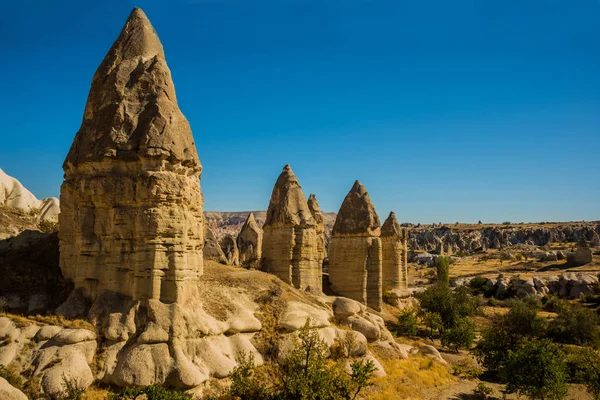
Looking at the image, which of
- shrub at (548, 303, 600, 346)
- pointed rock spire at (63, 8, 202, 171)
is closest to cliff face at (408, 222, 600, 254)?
shrub at (548, 303, 600, 346)

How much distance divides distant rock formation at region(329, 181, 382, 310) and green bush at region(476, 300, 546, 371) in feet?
22.4

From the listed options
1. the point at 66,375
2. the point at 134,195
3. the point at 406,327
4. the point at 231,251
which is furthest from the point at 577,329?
the point at 66,375

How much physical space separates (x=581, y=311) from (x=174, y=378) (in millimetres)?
31248

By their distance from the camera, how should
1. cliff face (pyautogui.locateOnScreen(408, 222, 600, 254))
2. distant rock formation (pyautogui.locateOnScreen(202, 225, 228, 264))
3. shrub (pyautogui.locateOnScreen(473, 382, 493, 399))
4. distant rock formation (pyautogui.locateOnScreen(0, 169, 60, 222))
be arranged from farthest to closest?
cliff face (pyautogui.locateOnScreen(408, 222, 600, 254)) < distant rock formation (pyautogui.locateOnScreen(0, 169, 60, 222)) < distant rock formation (pyautogui.locateOnScreen(202, 225, 228, 264)) < shrub (pyautogui.locateOnScreen(473, 382, 493, 399))

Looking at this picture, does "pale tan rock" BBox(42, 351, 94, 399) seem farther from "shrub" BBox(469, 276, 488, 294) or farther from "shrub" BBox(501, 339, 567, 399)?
"shrub" BBox(469, 276, 488, 294)

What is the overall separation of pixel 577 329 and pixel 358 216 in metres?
16.7

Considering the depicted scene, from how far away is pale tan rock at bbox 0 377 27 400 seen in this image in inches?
426

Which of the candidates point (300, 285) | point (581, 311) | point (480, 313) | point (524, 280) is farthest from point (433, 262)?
point (300, 285)

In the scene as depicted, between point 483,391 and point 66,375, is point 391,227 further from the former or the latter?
point 66,375

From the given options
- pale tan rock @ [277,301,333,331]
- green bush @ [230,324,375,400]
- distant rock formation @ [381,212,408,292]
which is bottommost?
green bush @ [230,324,375,400]

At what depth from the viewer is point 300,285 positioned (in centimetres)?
2597

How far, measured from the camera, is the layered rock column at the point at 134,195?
590 inches

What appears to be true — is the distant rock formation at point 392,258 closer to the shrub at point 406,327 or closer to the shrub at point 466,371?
the shrub at point 406,327

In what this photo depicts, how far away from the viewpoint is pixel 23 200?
3328 centimetres
